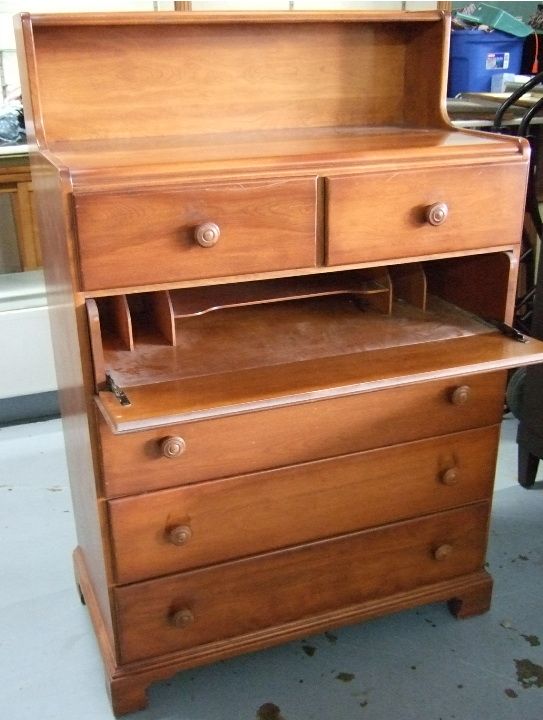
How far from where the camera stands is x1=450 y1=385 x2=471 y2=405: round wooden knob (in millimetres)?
1509

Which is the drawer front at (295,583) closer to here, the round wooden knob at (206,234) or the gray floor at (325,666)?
the gray floor at (325,666)

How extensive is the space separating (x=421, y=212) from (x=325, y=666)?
0.96 metres

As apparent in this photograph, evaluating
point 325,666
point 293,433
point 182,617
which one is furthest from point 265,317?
point 325,666

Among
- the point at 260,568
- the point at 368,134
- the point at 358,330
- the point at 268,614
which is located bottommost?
the point at 268,614

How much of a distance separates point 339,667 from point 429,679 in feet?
0.61

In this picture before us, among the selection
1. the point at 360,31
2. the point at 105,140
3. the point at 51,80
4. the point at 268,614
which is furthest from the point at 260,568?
the point at 360,31

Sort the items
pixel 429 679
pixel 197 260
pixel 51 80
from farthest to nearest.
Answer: pixel 429 679
pixel 51 80
pixel 197 260

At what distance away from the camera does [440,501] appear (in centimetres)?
162

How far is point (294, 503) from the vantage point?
1482 mm

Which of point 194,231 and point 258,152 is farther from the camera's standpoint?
point 258,152

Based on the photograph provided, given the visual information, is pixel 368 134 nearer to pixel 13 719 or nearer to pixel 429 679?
pixel 429 679

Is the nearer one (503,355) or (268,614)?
(503,355)

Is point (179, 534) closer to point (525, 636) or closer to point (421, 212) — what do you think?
point (421, 212)

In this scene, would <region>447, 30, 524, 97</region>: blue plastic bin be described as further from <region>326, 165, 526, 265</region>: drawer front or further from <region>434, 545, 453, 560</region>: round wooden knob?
<region>434, 545, 453, 560</region>: round wooden knob
